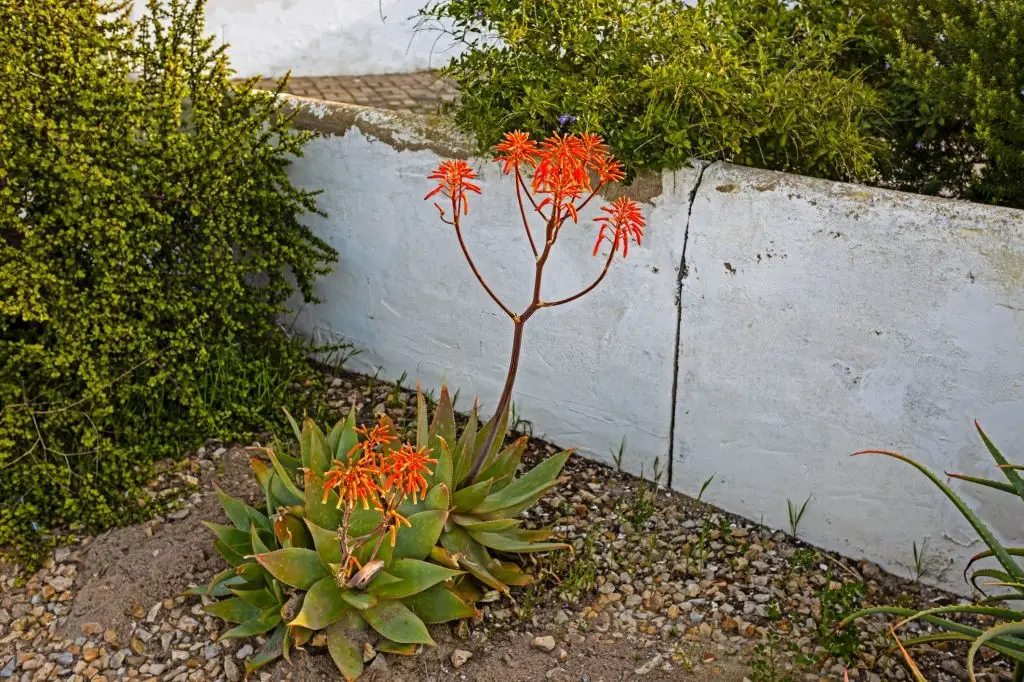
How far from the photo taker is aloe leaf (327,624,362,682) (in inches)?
110

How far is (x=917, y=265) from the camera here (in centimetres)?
298

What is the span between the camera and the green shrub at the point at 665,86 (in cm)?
335

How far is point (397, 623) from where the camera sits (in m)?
2.84

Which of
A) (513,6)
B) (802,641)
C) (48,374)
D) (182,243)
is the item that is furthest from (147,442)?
(802,641)

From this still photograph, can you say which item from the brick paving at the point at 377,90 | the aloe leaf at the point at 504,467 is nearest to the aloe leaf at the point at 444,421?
the aloe leaf at the point at 504,467

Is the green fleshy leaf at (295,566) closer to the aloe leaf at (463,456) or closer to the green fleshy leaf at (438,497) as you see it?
the green fleshy leaf at (438,497)

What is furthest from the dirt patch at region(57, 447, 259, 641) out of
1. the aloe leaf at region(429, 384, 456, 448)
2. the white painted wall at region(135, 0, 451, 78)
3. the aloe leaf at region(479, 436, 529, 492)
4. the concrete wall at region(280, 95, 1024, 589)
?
the white painted wall at region(135, 0, 451, 78)

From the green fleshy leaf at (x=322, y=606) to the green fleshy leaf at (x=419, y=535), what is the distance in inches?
7.6

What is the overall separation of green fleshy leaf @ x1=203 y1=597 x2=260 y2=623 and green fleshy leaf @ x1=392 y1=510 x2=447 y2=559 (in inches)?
18.6

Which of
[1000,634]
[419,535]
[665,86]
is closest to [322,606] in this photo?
[419,535]

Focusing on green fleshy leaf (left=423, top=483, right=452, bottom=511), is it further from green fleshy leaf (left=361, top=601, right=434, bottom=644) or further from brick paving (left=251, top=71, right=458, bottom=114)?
brick paving (left=251, top=71, right=458, bottom=114)

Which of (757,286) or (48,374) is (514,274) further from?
(48,374)

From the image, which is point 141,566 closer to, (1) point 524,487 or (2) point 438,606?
(2) point 438,606

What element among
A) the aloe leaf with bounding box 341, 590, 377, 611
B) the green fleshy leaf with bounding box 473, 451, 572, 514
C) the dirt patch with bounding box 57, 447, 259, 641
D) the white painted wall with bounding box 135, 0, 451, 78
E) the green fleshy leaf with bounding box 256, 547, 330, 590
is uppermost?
the white painted wall with bounding box 135, 0, 451, 78
